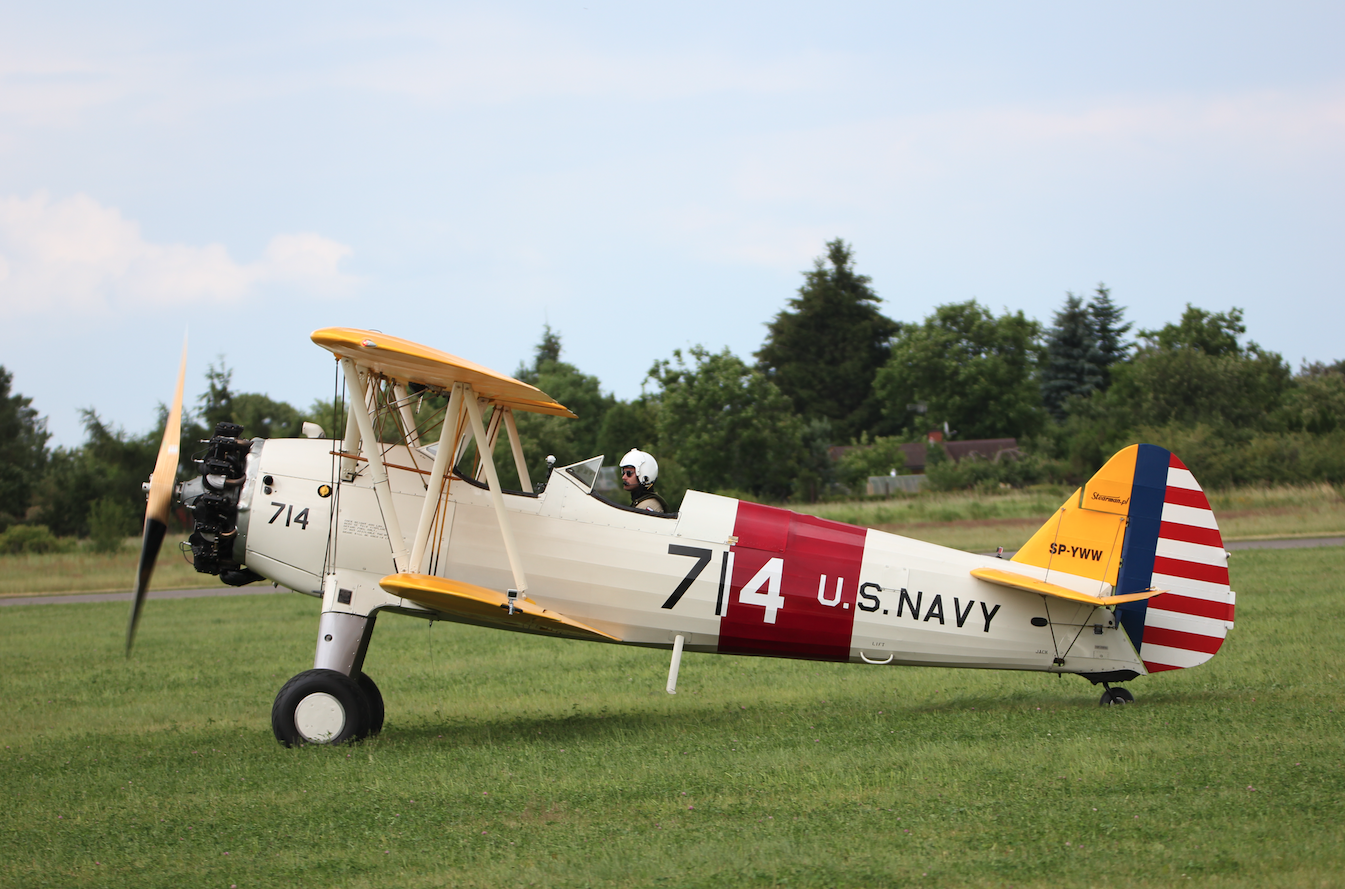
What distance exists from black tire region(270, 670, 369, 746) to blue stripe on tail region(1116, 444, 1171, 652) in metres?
5.93

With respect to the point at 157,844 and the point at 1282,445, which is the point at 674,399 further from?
the point at 157,844

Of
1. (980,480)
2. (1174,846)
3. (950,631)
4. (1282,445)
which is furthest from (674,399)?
(1174,846)

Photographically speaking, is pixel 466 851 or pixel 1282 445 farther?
pixel 1282 445

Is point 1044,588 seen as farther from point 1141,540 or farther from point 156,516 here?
point 156,516

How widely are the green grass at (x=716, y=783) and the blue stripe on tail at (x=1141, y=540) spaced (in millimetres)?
704

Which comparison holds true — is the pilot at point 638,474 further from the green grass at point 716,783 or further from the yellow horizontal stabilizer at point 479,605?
the green grass at point 716,783

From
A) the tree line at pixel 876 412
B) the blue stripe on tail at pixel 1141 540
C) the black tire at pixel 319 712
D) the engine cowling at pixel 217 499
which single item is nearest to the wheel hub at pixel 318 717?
the black tire at pixel 319 712

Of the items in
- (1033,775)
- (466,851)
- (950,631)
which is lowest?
(466,851)

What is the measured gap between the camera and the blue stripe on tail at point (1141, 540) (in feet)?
27.2

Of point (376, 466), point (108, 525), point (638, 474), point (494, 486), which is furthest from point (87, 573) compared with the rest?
point (494, 486)

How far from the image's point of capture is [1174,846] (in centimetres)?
493

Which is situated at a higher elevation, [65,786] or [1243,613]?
[1243,613]

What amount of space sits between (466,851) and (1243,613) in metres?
11.5

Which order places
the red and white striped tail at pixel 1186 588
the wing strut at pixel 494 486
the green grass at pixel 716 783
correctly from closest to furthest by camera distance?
the green grass at pixel 716 783 < the wing strut at pixel 494 486 < the red and white striped tail at pixel 1186 588
